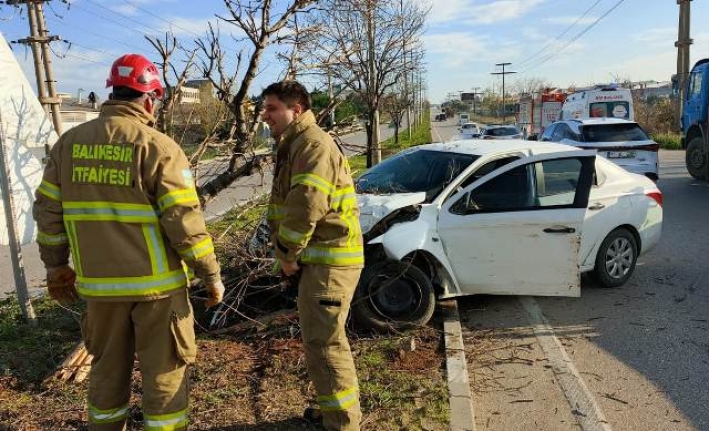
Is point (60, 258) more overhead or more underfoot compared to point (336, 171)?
more underfoot

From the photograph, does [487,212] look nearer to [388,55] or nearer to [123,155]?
[123,155]

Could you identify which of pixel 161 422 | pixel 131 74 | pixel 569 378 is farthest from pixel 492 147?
pixel 161 422

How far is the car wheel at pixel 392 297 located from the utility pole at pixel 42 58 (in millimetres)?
8877

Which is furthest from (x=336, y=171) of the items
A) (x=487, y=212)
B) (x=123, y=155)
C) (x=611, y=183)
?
(x=611, y=183)

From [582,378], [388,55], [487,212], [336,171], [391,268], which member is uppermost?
[388,55]

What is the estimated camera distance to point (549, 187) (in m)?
5.18

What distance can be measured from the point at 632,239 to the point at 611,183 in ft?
2.04

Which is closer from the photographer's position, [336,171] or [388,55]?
[336,171]

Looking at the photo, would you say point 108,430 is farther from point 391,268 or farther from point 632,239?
point 632,239

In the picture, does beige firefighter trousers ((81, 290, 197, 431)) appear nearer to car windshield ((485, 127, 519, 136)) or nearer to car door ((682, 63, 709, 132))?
car door ((682, 63, 709, 132))

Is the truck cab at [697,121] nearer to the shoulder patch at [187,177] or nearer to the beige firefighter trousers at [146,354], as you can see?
the shoulder patch at [187,177]

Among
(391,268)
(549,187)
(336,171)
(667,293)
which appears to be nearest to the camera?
(336,171)

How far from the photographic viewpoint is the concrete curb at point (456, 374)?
3.34 meters

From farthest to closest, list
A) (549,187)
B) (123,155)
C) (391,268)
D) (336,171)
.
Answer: (549,187) → (391,268) → (336,171) → (123,155)
